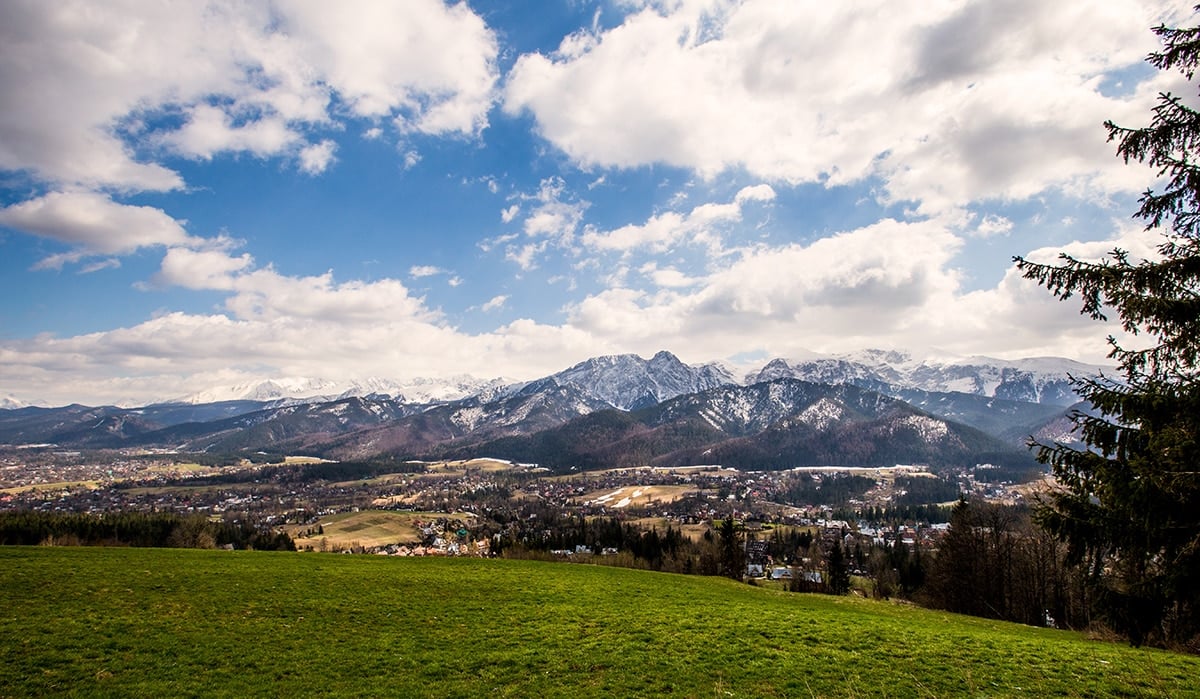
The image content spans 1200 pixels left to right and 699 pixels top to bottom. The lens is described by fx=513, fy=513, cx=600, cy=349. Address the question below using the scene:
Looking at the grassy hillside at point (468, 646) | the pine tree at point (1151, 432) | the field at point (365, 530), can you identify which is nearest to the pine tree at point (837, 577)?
the grassy hillside at point (468, 646)

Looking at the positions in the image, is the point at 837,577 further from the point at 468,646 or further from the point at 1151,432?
the point at 1151,432

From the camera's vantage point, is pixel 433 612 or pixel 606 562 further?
pixel 606 562

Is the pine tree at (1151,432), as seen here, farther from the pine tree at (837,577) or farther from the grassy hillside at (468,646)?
the pine tree at (837,577)

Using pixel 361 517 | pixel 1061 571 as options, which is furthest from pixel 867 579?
pixel 361 517

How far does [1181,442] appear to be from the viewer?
29.1 feet

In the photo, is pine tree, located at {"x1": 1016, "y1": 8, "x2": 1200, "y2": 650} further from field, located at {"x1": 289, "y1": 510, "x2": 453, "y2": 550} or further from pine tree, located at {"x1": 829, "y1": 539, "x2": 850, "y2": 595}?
field, located at {"x1": 289, "y1": 510, "x2": 453, "y2": 550}

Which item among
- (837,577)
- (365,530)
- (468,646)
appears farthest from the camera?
(365,530)

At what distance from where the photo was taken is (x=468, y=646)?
17906 millimetres

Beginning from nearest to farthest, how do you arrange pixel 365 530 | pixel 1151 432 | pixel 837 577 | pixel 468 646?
pixel 1151 432 → pixel 468 646 → pixel 837 577 → pixel 365 530

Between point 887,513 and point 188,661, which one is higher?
point 188,661

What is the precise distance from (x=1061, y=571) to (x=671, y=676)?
44.9 metres

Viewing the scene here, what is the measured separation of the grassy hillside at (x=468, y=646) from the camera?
46.3ft

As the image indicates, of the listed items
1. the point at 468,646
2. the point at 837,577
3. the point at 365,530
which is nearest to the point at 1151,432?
the point at 468,646

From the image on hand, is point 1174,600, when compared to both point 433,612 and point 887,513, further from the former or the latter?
point 887,513
